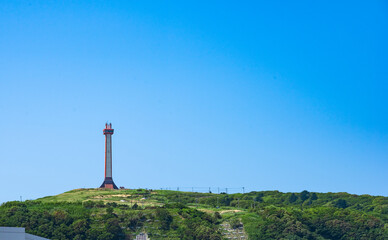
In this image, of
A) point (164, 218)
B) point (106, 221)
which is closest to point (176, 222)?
point (164, 218)

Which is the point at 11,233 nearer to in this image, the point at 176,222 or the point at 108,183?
the point at 176,222

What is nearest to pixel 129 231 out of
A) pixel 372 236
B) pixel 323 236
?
pixel 323 236

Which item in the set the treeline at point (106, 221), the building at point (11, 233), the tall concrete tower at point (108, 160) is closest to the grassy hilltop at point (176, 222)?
the treeline at point (106, 221)

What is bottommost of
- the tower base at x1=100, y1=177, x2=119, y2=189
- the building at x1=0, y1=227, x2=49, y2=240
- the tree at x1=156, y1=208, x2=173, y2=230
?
the building at x1=0, y1=227, x2=49, y2=240

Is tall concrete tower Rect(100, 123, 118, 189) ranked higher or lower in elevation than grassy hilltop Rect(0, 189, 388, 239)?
higher

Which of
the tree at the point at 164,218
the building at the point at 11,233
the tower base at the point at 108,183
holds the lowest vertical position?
the building at the point at 11,233

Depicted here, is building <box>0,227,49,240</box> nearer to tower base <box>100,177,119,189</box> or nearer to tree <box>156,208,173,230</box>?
tree <box>156,208,173,230</box>

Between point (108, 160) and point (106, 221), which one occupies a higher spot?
point (108, 160)

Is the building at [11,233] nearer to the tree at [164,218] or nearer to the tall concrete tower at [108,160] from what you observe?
the tree at [164,218]

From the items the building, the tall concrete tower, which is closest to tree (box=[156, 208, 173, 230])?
the tall concrete tower

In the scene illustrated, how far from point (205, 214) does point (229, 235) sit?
9.13 meters

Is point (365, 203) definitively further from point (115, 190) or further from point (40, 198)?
point (40, 198)

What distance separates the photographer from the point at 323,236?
138 meters

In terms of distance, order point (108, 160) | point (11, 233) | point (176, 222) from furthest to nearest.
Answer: point (108, 160), point (176, 222), point (11, 233)
